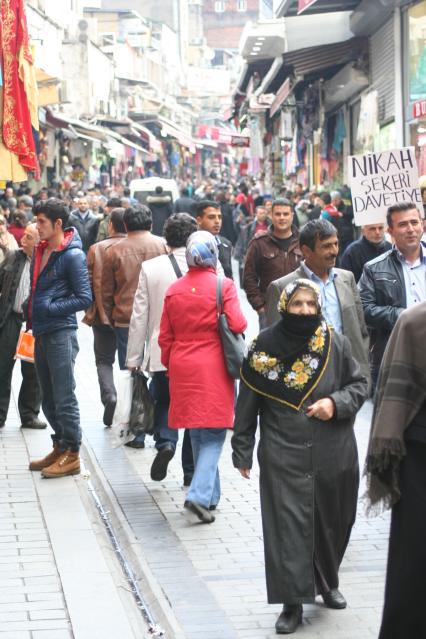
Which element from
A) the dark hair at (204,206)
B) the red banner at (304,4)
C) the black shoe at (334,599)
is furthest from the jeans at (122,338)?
the red banner at (304,4)

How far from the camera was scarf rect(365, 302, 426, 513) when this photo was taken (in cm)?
421

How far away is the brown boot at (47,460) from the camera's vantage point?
9174 mm

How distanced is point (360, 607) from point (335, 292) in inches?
68.9

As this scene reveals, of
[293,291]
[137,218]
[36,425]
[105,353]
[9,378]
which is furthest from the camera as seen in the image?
[105,353]

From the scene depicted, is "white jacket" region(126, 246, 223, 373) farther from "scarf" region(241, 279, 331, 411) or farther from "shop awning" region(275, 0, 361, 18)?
"shop awning" region(275, 0, 361, 18)

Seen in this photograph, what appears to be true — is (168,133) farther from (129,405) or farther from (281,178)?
(129,405)

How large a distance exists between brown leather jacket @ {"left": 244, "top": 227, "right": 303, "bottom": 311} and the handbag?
3177mm

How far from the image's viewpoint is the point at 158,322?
28.9ft

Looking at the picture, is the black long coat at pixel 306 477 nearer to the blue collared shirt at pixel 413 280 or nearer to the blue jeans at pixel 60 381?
the blue collared shirt at pixel 413 280

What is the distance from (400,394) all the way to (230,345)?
3430 millimetres

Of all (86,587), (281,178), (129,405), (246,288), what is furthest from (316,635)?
(281,178)

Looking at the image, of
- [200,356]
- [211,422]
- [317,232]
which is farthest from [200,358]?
[317,232]

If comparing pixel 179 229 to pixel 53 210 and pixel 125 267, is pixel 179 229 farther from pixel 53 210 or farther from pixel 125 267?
pixel 125 267

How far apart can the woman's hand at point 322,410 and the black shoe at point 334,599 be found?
0.83m
